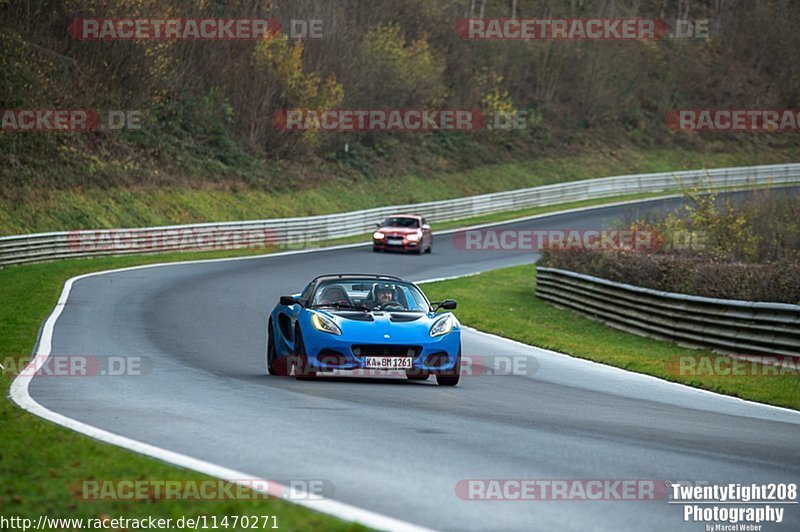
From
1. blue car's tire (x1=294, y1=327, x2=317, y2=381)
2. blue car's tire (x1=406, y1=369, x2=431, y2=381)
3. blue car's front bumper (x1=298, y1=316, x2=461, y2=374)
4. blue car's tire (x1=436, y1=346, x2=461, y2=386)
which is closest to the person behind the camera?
blue car's front bumper (x1=298, y1=316, x2=461, y2=374)

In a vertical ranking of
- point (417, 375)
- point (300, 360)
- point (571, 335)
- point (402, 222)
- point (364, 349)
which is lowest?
point (402, 222)

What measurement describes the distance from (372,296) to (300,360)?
1.43 m

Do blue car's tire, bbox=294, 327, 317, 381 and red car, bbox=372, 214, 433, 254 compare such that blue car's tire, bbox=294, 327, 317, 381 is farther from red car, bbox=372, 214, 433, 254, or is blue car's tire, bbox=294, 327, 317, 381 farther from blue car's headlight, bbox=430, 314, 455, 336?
red car, bbox=372, 214, 433, 254

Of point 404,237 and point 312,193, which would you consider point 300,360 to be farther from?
point 312,193

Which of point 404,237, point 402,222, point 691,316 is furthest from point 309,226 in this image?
point 691,316

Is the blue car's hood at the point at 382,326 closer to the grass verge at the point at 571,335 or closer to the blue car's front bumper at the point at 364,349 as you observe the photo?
the blue car's front bumper at the point at 364,349

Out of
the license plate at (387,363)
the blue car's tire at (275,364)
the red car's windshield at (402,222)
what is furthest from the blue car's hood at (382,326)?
the red car's windshield at (402,222)

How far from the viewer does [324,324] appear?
14.0m

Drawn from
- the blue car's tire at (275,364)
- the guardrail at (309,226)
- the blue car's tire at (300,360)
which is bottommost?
the guardrail at (309,226)

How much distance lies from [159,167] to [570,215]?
20.6m

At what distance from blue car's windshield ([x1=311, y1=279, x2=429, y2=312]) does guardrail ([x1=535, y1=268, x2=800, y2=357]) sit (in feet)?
20.5

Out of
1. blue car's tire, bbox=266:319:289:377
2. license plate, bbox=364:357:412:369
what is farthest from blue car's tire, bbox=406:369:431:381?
blue car's tire, bbox=266:319:289:377

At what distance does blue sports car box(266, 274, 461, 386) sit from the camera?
13.9 m

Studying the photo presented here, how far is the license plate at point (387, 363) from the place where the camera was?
1389 centimetres
